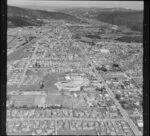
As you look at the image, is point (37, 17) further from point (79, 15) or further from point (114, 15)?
point (114, 15)

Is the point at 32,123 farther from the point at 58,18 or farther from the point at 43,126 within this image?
the point at 58,18

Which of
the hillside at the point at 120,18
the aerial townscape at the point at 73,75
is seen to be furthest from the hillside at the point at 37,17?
the hillside at the point at 120,18

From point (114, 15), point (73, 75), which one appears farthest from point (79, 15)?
point (73, 75)

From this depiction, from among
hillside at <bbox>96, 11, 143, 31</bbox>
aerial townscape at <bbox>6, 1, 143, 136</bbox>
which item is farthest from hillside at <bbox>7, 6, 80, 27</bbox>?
hillside at <bbox>96, 11, 143, 31</bbox>

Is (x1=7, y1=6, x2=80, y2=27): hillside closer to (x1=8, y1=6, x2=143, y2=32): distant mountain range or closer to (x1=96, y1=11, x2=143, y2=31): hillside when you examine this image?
(x1=8, y1=6, x2=143, y2=32): distant mountain range

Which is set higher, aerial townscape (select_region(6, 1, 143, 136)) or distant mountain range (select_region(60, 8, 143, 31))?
distant mountain range (select_region(60, 8, 143, 31))

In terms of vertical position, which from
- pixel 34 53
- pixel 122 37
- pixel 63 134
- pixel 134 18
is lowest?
pixel 63 134

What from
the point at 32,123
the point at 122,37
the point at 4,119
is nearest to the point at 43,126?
the point at 32,123
